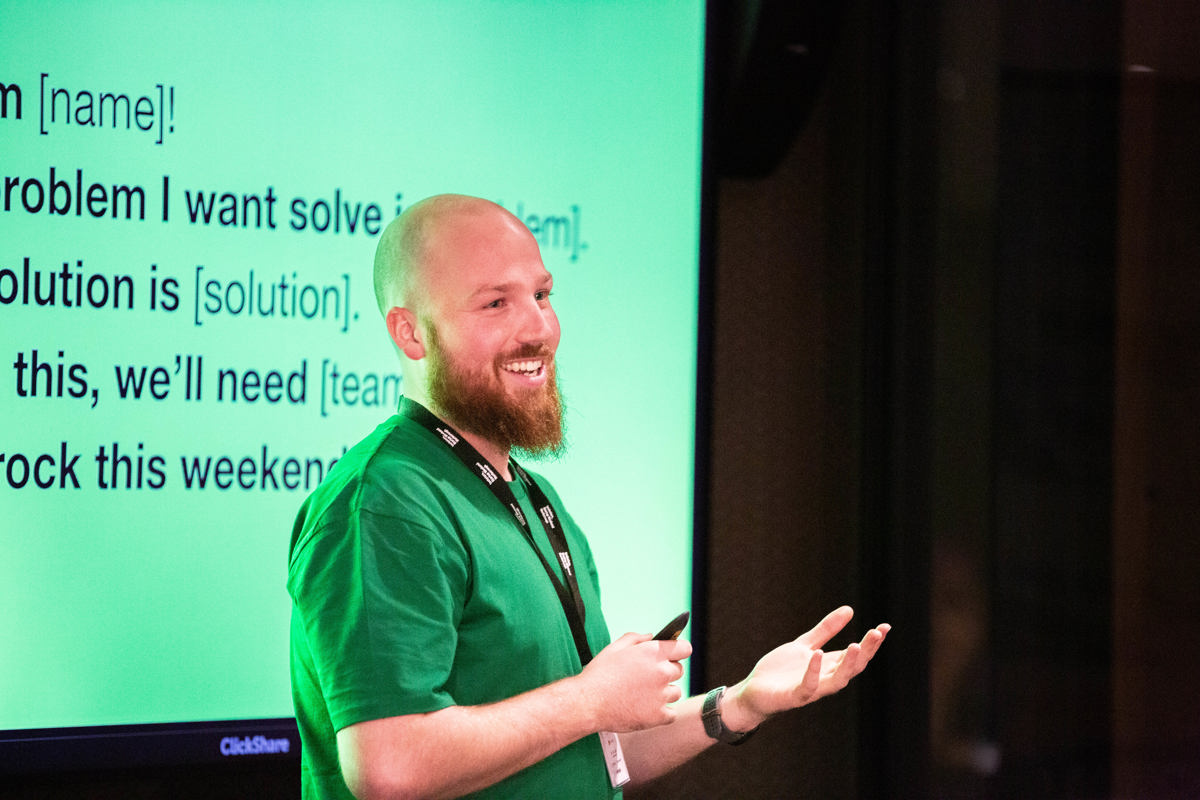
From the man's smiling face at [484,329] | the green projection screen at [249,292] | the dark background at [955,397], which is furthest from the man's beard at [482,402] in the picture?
the dark background at [955,397]

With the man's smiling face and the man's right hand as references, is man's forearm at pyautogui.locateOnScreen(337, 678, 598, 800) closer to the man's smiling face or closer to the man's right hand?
the man's right hand

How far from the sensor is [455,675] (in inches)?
47.9

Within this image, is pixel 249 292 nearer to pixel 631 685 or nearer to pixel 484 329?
pixel 484 329

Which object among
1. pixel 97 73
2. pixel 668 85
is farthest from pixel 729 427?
pixel 97 73

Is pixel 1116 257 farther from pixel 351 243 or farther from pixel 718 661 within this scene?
pixel 351 243

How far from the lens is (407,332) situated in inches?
54.8

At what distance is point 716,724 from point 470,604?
1.39 ft

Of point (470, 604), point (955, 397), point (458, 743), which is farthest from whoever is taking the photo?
point (955, 397)

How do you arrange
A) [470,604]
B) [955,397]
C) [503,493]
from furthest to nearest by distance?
[955,397], [503,493], [470,604]

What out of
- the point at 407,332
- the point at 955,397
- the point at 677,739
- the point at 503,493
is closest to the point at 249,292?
the point at 407,332

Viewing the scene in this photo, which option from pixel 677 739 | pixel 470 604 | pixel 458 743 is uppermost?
pixel 470 604

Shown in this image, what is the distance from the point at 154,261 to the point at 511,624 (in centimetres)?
112

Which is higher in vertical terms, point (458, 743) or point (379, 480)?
point (379, 480)

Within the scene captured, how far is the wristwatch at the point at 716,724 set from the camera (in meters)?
1.44
